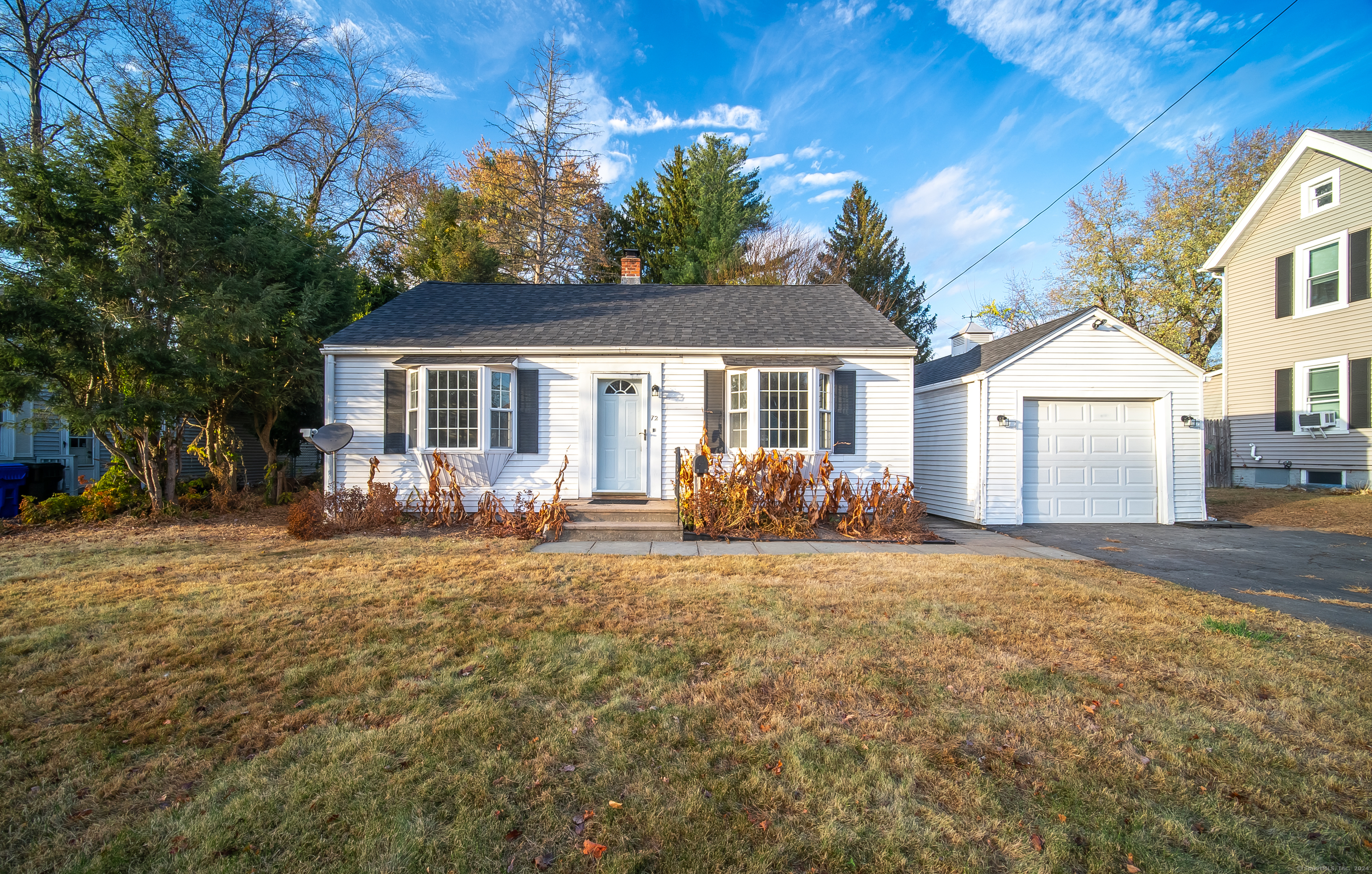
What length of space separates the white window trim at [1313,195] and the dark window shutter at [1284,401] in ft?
11.4

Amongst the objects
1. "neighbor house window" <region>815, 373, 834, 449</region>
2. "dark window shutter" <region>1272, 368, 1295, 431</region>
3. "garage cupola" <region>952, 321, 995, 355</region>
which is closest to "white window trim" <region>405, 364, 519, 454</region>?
"neighbor house window" <region>815, 373, 834, 449</region>

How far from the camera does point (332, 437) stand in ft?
26.8

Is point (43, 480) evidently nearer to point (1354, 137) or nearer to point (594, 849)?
point (594, 849)

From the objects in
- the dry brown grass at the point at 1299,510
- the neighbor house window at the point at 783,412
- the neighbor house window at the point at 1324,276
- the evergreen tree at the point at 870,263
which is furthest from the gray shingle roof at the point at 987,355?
the evergreen tree at the point at 870,263

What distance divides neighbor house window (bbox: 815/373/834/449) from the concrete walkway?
207cm

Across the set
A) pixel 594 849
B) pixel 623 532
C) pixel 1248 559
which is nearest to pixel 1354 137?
pixel 1248 559

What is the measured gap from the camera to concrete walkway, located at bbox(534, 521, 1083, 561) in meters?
6.57

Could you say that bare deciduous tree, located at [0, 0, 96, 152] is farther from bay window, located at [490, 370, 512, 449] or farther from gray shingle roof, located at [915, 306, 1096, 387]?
gray shingle roof, located at [915, 306, 1096, 387]

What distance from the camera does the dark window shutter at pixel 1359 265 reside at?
1084 centimetres

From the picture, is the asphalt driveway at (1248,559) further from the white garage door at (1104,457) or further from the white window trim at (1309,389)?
the white window trim at (1309,389)

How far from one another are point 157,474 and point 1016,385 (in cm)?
1435

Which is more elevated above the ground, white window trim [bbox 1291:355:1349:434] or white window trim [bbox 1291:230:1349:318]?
white window trim [bbox 1291:230:1349:318]

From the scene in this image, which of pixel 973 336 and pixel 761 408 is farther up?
pixel 973 336

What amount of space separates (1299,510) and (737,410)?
1064cm
